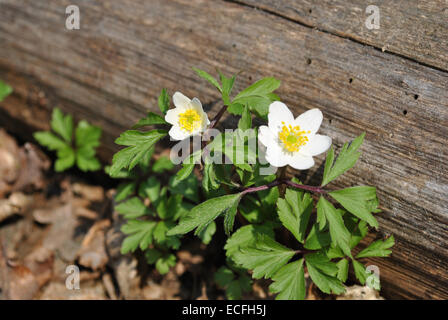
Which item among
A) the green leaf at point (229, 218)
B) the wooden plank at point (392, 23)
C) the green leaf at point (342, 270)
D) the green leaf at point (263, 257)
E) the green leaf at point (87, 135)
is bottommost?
the green leaf at point (342, 270)

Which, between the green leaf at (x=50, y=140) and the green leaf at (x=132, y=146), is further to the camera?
the green leaf at (x=50, y=140)

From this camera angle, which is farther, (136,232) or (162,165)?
(162,165)

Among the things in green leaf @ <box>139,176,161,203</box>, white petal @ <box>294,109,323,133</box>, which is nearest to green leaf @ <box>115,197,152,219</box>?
green leaf @ <box>139,176,161,203</box>

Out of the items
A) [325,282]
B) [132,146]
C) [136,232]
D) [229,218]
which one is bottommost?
[136,232]

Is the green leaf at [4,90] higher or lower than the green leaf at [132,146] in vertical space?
higher

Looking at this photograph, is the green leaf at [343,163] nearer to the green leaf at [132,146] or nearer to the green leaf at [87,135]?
the green leaf at [132,146]

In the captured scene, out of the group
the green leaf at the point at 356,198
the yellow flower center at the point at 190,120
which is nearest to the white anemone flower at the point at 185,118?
the yellow flower center at the point at 190,120

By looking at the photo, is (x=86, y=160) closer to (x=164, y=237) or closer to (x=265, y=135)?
(x=164, y=237)

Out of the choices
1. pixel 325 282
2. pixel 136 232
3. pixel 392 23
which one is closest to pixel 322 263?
pixel 325 282
